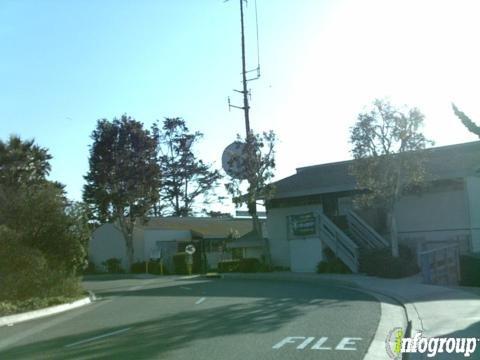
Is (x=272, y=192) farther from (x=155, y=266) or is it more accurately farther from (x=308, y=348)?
(x=308, y=348)

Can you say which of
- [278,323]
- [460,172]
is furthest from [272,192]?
[278,323]

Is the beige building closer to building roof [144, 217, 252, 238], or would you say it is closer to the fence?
building roof [144, 217, 252, 238]

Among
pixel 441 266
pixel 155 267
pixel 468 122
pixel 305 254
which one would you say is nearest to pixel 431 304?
pixel 468 122

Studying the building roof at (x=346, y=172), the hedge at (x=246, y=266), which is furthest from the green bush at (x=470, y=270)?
the hedge at (x=246, y=266)

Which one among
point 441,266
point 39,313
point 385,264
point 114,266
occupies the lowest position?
point 39,313

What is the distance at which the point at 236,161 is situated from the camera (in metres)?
34.7

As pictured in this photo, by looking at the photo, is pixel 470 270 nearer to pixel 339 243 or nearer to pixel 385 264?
pixel 385 264

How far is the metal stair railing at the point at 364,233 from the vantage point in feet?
95.3

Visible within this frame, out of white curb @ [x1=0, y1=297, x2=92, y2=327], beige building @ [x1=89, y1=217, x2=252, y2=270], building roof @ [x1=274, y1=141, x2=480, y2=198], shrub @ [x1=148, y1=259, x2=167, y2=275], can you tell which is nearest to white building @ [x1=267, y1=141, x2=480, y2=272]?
building roof @ [x1=274, y1=141, x2=480, y2=198]

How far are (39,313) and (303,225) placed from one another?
15907 millimetres

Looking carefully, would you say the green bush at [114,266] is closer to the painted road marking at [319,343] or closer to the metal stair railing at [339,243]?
the metal stair railing at [339,243]

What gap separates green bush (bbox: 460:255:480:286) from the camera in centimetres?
2132

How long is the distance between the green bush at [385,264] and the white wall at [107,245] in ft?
94.2

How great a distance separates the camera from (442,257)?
2405 centimetres
